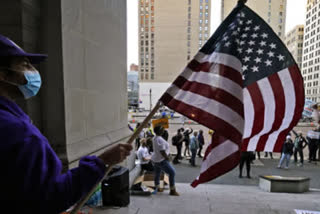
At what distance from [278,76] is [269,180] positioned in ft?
17.3

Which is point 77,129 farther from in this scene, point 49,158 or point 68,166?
point 49,158

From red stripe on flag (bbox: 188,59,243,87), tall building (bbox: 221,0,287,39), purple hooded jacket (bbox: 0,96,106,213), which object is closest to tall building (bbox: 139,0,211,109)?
tall building (bbox: 221,0,287,39)

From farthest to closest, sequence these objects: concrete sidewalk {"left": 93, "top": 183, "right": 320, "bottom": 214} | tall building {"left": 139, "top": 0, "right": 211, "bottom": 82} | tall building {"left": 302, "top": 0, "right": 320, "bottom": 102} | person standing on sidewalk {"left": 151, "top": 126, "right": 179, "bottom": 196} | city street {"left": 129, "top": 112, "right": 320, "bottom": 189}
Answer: tall building {"left": 302, "top": 0, "right": 320, "bottom": 102}, tall building {"left": 139, "top": 0, "right": 211, "bottom": 82}, city street {"left": 129, "top": 112, "right": 320, "bottom": 189}, person standing on sidewalk {"left": 151, "top": 126, "right": 179, "bottom": 196}, concrete sidewalk {"left": 93, "top": 183, "right": 320, "bottom": 214}

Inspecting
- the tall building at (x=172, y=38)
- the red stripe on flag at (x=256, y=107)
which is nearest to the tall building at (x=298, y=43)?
the tall building at (x=172, y=38)

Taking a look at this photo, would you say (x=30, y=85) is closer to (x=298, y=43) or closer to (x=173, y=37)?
(x=173, y=37)

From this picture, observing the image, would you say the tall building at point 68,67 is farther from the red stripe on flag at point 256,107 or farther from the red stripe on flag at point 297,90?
the red stripe on flag at point 297,90

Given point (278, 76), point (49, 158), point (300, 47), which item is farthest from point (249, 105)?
point (300, 47)

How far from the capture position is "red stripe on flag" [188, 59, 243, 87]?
6.63ft

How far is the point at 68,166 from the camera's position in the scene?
2.91 metres

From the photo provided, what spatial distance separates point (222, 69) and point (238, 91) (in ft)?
0.92

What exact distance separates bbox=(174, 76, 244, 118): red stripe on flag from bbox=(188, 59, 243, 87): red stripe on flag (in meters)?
Answer: 0.15

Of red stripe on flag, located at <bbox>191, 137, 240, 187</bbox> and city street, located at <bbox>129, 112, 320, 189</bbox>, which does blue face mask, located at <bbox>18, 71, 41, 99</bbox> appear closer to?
red stripe on flag, located at <bbox>191, 137, 240, 187</bbox>

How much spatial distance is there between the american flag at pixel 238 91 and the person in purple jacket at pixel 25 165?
3.95ft

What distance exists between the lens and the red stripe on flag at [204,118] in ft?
6.49
